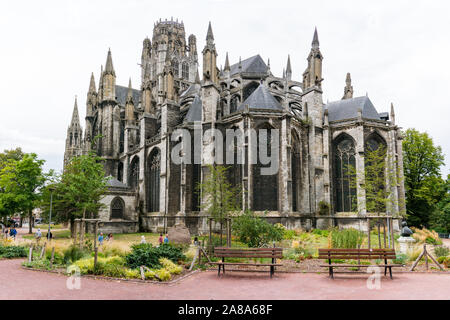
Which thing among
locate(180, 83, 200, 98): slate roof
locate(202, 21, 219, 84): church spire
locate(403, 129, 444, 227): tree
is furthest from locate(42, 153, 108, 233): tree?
locate(403, 129, 444, 227): tree

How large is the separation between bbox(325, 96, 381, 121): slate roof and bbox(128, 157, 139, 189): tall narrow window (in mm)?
21580

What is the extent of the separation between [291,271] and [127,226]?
1011 inches

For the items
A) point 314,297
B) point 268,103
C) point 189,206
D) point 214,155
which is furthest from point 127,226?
point 314,297

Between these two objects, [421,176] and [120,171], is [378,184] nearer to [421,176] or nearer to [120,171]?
[421,176]

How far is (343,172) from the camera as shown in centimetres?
2942

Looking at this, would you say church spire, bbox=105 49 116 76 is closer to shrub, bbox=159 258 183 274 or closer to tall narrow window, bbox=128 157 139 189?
tall narrow window, bbox=128 157 139 189

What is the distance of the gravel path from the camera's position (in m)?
7.26

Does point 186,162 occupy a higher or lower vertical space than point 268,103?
lower

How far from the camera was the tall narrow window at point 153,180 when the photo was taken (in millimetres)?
33000

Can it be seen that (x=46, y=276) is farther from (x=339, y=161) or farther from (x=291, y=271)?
(x=339, y=161)

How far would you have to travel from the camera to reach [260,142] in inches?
1059

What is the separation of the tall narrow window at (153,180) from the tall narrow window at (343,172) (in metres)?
17.1

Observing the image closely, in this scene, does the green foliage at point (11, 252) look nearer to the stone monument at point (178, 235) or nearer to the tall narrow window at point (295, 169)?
the stone monument at point (178, 235)
